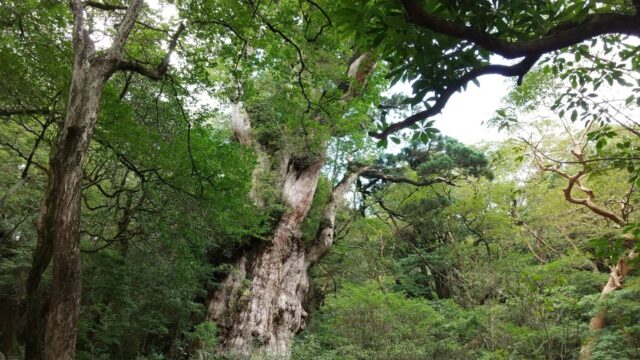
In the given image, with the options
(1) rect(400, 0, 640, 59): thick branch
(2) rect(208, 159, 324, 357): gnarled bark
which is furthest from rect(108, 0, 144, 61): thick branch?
(2) rect(208, 159, 324, 357): gnarled bark

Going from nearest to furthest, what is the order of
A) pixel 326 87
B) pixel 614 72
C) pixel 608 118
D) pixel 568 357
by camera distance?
pixel 614 72 < pixel 608 118 < pixel 568 357 < pixel 326 87

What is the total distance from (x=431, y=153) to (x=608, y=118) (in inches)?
494

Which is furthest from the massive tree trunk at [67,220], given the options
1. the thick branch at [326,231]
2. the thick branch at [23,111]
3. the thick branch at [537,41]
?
the thick branch at [326,231]

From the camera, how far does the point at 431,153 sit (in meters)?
15.7

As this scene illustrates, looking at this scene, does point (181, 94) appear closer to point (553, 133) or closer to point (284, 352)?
point (284, 352)

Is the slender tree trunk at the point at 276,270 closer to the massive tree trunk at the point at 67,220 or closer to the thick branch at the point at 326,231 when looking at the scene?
the thick branch at the point at 326,231

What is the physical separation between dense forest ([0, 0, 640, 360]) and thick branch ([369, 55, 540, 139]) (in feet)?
0.05

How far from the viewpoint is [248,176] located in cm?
709

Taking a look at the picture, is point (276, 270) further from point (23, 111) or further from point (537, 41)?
point (537, 41)

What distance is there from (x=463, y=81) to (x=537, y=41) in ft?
1.30

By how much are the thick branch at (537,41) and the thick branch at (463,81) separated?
9 centimetres

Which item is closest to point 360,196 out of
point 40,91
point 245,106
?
point 245,106

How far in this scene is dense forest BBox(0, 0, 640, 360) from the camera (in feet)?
8.26

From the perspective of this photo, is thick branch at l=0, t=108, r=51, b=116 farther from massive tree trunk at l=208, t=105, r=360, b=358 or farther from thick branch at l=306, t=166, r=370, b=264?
thick branch at l=306, t=166, r=370, b=264
